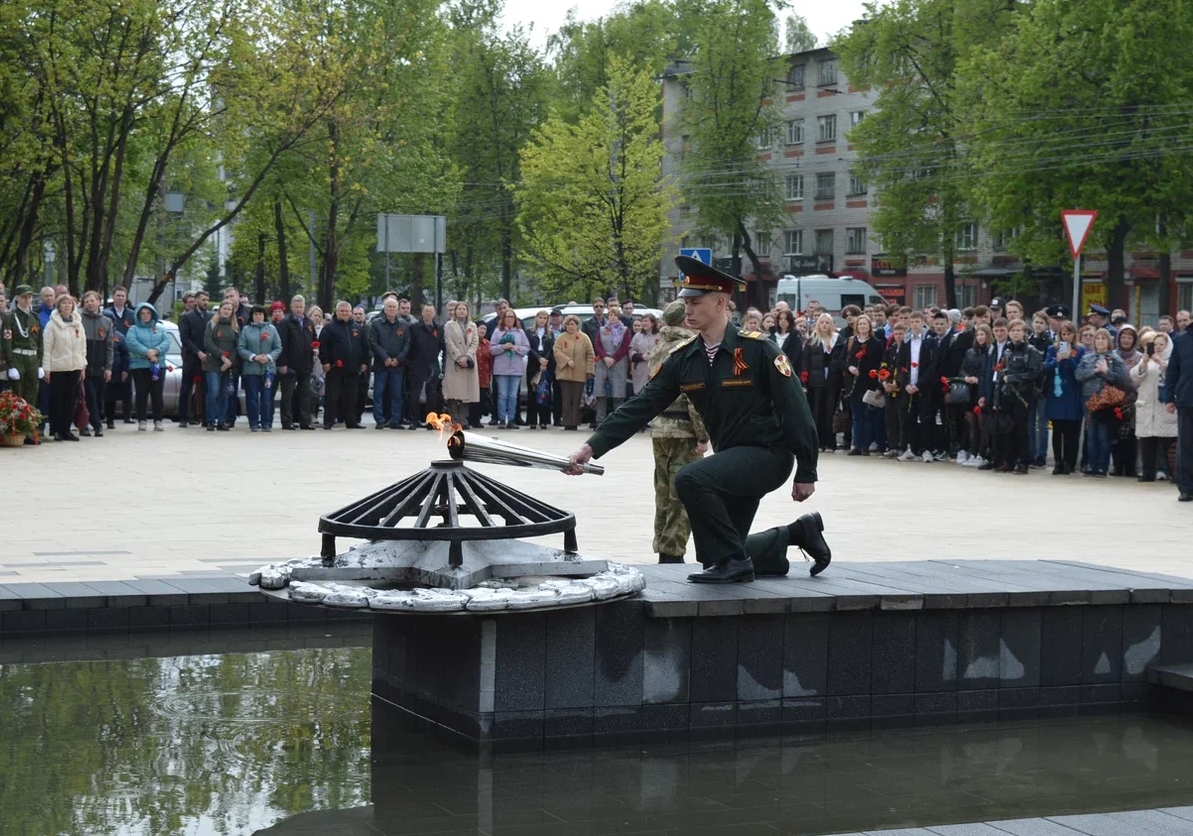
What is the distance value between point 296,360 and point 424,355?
2144mm

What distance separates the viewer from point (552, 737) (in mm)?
7484

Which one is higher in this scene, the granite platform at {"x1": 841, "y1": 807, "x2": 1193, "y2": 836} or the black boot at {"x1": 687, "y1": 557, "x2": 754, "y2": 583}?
the black boot at {"x1": 687, "y1": 557, "x2": 754, "y2": 583}

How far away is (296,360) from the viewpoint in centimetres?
2733

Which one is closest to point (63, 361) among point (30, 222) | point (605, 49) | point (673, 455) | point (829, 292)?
point (673, 455)

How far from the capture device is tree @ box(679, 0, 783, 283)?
79.2 meters

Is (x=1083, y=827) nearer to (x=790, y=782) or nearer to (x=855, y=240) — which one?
(x=790, y=782)

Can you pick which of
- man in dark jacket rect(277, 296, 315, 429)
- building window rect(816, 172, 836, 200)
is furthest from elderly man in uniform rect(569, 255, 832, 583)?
building window rect(816, 172, 836, 200)

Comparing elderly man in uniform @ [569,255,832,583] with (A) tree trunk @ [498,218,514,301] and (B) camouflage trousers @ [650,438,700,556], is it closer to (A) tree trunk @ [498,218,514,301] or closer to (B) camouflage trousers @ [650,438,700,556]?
(B) camouflage trousers @ [650,438,700,556]

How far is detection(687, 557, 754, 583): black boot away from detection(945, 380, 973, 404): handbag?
49.2ft

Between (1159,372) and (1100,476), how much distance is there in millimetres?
1890

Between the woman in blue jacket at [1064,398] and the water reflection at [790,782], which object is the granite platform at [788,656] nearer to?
the water reflection at [790,782]

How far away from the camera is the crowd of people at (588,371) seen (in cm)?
2147

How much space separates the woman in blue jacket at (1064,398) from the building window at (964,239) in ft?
160

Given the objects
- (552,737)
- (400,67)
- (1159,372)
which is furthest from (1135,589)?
(400,67)
